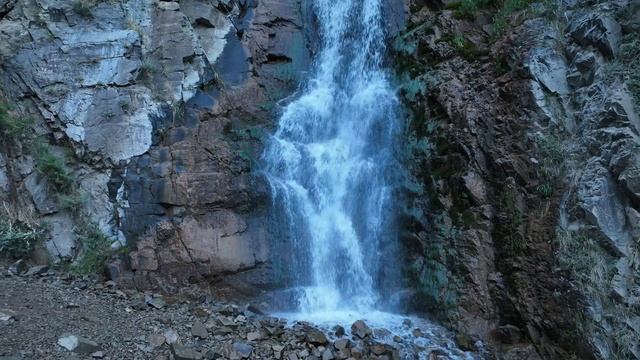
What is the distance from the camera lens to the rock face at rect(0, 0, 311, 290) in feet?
28.4

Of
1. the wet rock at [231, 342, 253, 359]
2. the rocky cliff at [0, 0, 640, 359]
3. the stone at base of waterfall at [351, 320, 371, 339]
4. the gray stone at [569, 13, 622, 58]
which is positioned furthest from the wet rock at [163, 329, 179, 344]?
the gray stone at [569, 13, 622, 58]

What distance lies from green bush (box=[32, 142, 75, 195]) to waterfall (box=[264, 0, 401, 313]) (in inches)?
153

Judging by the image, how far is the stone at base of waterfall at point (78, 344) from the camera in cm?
592

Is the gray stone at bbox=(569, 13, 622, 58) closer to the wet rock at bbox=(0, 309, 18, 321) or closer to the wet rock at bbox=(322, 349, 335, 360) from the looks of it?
the wet rock at bbox=(322, 349, 335, 360)

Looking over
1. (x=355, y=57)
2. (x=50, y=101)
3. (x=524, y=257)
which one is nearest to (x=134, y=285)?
(x=50, y=101)

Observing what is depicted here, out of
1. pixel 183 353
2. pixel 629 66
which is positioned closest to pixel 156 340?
pixel 183 353

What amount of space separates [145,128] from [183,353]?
4.97m

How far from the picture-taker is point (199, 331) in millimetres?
6898

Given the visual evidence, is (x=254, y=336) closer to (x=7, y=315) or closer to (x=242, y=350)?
(x=242, y=350)

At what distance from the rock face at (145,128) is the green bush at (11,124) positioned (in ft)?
0.58

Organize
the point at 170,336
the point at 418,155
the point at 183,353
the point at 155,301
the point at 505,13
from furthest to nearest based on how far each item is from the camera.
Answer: the point at 505,13 → the point at 418,155 → the point at 155,301 → the point at 170,336 → the point at 183,353

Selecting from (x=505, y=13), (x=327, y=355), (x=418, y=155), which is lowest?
(x=327, y=355)

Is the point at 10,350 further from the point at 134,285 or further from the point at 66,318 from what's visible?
the point at 134,285

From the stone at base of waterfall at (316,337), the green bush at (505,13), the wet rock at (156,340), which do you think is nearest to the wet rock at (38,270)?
the wet rock at (156,340)
